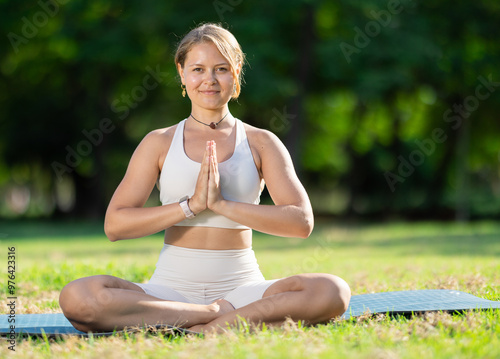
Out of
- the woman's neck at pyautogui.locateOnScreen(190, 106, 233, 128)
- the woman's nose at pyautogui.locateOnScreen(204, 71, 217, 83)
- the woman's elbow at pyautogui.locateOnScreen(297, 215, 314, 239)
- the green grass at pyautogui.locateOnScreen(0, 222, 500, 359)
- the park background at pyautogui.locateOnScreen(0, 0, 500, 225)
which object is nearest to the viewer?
the green grass at pyautogui.locateOnScreen(0, 222, 500, 359)

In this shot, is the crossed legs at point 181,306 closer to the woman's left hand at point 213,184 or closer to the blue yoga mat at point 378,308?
the blue yoga mat at point 378,308

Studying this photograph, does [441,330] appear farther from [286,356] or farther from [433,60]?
[433,60]

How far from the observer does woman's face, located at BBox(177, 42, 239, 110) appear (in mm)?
4074

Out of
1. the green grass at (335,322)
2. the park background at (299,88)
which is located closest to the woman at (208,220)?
the green grass at (335,322)

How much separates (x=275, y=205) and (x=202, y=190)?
485 mm

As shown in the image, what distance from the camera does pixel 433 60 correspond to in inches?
758

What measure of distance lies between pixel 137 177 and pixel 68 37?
58.4 ft

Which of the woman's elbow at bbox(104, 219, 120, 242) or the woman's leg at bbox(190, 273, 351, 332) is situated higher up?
the woman's elbow at bbox(104, 219, 120, 242)

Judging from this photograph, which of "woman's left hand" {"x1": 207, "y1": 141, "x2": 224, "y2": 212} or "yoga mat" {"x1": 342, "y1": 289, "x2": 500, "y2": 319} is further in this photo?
"yoga mat" {"x1": 342, "y1": 289, "x2": 500, "y2": 319}

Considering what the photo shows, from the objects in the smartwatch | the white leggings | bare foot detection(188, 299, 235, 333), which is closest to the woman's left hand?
the smartwatch

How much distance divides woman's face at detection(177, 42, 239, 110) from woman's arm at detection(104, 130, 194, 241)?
1.19ft

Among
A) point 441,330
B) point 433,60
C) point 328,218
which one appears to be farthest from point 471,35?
point 441,330

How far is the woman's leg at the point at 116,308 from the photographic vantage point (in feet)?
12.0

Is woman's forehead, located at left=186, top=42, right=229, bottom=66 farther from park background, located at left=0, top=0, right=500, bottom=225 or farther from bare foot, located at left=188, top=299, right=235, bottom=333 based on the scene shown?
park background, located at left=0, top=0, right=500, bottom=225
